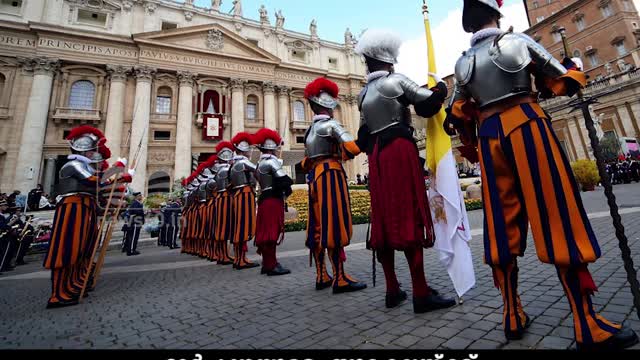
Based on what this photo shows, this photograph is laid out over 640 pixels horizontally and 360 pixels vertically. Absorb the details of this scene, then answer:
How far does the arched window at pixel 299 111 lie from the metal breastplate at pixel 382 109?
3180 centimetres

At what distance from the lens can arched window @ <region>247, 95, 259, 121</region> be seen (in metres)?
31.2

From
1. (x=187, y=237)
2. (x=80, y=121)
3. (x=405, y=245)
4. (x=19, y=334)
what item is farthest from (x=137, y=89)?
(x=405, y=245)

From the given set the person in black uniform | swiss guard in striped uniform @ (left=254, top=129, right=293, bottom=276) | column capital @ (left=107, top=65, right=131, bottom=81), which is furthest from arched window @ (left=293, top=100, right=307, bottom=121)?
swiss guard in striped uniform @ (left=254, top=129, right=293, bottom=276)

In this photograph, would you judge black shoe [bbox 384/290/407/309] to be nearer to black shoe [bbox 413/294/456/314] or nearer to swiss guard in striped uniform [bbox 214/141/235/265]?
black shoe [bbox 413/294/456/314]

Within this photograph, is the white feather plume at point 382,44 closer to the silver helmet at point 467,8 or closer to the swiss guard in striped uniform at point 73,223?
the silver helmet at point 467,8

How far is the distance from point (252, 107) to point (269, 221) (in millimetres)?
28709

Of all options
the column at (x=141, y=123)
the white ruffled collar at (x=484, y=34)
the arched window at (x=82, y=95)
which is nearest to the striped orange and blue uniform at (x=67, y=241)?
the white ruffled collar at (x=484, y=34)

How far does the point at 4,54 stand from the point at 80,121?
7.16 m

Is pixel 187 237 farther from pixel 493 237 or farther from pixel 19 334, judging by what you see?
pixel 493 237

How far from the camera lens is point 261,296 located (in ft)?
11.5

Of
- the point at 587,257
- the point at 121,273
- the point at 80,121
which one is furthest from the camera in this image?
the point at 80,121

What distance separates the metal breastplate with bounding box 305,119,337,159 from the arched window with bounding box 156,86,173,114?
28424 millimetres

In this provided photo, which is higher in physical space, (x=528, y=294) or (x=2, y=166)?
(x=2, y=166)

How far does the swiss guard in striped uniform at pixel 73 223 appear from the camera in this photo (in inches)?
151
